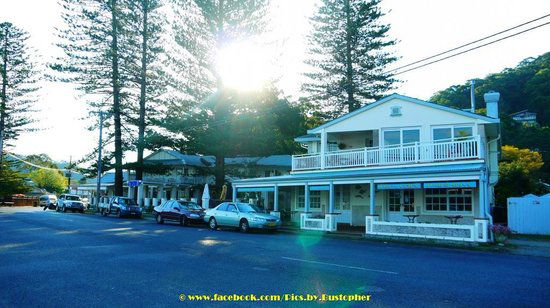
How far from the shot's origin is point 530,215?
21562 millimetres

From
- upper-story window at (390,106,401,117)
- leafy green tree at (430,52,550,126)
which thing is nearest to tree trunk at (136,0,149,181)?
upper-story window at (390,106,401,117)

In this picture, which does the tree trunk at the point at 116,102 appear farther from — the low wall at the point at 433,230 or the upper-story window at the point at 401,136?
the low wall at the point at 433,230

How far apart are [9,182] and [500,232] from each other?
197ft

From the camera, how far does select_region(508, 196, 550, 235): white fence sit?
21156mm

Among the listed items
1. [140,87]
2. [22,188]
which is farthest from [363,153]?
[22,188]

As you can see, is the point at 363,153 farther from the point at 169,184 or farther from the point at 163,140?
the point at 169,184

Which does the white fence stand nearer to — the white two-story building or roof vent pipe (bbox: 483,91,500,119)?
the white two-story building

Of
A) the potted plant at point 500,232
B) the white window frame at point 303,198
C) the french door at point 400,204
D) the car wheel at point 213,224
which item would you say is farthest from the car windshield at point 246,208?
the potted plant at point 500,232

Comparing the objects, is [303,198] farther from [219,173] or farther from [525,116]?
[525,116]

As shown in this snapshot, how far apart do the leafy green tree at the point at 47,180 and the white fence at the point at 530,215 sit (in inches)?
4389

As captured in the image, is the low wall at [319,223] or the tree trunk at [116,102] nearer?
the low wall at [319,223]

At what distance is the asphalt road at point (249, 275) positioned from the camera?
7.30 m

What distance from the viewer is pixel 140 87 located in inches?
1720

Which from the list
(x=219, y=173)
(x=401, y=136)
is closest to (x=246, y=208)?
(x=401, y=136)
